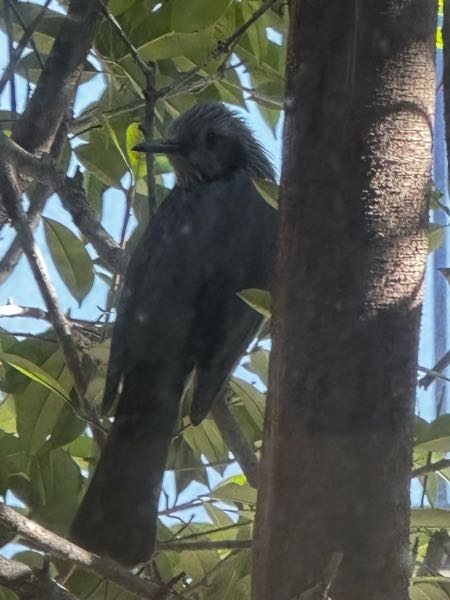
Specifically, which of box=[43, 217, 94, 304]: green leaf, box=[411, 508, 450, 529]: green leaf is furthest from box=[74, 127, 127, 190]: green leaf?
box=[411, 508, 450, 529]: green leaf

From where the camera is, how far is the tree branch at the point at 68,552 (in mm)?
819

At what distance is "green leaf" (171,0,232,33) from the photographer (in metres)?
1.23

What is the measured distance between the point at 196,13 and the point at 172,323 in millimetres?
480

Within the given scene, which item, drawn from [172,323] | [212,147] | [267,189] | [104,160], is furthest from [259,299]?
[212,147]

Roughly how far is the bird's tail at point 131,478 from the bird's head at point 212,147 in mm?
427

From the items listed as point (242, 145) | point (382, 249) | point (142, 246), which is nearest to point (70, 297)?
point (142, 246)

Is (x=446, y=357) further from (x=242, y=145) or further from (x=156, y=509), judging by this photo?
(x=242, y=145)

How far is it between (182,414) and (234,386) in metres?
0.09

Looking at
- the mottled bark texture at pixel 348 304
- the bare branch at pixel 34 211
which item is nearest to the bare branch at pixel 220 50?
the bare branch at pixel 34 211

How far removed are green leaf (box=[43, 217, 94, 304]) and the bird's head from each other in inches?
9.0

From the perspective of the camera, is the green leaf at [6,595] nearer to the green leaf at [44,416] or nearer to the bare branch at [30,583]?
the green leaf at [44,416]

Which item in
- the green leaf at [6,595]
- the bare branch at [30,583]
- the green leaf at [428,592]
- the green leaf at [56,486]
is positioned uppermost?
the green leaf at [56,486]

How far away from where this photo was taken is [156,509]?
4.11ft

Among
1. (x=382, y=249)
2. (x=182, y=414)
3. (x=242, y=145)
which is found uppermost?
(x=242, y=145)
